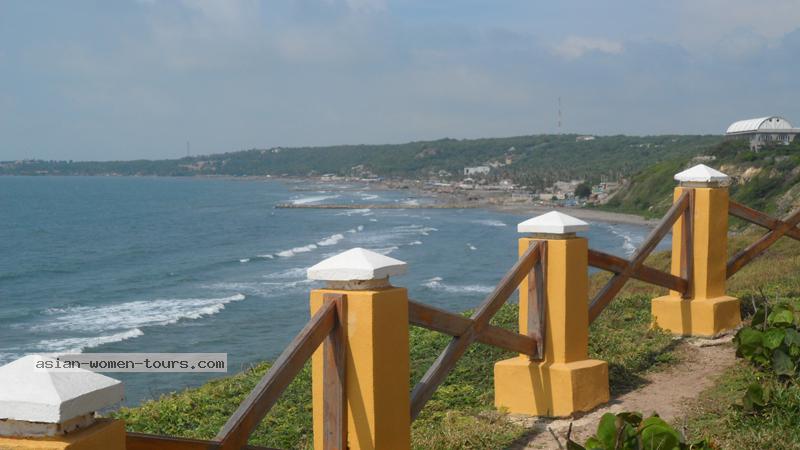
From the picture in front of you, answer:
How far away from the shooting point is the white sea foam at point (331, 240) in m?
63.4

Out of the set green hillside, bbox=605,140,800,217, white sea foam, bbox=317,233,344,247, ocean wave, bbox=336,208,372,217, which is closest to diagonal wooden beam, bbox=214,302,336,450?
green hillside, bbox=605,140,800,217

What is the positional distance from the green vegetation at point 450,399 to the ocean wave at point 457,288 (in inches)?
1107

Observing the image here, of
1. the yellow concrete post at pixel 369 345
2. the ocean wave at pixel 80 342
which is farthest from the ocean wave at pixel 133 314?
the yellow concrete post at pixel 369 345

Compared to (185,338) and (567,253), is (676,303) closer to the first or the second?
(567,253)

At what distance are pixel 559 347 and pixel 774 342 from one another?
1.34 meters

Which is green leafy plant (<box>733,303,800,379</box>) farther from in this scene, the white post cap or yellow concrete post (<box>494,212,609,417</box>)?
the white post cap

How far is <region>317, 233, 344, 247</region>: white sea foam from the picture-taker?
2497 inches

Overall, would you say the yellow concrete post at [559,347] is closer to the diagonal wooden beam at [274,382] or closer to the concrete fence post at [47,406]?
the diagonal wooden beam at [274,382]

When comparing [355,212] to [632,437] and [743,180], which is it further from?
[632,437]

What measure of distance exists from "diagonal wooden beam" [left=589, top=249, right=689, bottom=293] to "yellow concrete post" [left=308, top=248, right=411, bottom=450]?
2.47m

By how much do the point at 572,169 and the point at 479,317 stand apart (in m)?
173

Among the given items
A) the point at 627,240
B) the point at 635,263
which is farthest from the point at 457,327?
the point at 627,240

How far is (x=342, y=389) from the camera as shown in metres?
4.00

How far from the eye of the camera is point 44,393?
253 cm
